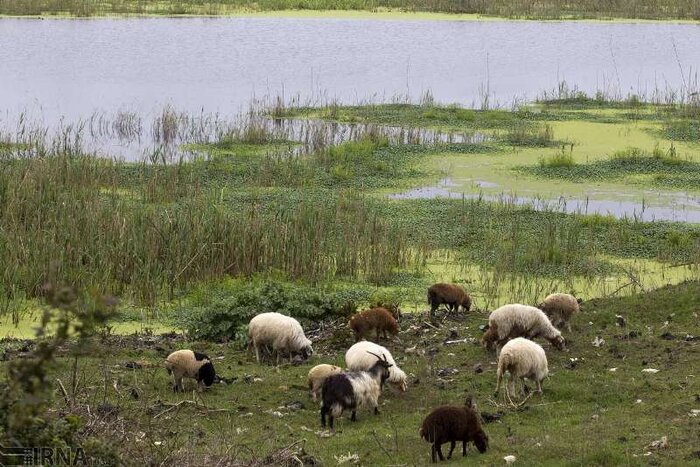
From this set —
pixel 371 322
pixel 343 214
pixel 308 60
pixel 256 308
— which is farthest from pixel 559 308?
pixel 308 60

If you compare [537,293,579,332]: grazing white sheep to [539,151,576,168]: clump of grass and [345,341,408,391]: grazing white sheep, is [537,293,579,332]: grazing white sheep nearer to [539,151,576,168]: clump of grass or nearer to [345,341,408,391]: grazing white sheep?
[345,341,408,391]: grazing white sheep

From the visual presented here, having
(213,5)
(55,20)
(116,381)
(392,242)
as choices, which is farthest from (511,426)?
(213,5)

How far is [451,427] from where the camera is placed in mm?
6914

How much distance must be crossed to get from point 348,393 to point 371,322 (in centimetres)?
215

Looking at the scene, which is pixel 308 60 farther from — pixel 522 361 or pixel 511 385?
pixel 522 361

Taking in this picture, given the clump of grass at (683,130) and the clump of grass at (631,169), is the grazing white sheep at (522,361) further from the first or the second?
the clump of grass at (683,130)

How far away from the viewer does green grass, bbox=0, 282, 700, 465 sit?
6.72 metres

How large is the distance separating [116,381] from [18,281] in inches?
157

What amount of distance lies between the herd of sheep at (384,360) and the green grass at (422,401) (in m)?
0.15

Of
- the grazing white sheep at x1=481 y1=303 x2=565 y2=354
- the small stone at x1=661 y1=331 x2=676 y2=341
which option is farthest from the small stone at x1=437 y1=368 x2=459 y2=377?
the small stone at x1=661 y1=331 x2=676 y2=341

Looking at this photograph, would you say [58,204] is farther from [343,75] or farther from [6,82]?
[343,75]

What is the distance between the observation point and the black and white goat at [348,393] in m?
7.64

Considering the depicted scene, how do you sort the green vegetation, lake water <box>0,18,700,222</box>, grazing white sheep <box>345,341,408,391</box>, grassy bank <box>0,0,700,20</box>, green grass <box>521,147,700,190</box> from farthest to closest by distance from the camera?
grassy bank <box>0,0,700,20</box>, lake water <box>0,18,700,222</box>, green grass <box>521,147,700,190</box>, grazing white sheep <box>345,341,408,391</box>, the green vegetation

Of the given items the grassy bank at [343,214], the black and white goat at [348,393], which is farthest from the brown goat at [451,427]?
the grassy bank at [343,214]
